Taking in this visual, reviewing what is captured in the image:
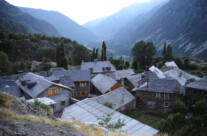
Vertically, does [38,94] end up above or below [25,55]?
below

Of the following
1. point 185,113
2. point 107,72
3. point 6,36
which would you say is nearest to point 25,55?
point 6,36

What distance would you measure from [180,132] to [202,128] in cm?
363

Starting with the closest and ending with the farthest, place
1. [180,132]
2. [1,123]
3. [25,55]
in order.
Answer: [1,123] < [180,132] < [25,55]

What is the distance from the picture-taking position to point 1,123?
7.49 metres

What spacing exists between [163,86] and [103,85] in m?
14.7

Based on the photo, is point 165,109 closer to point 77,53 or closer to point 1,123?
point 1,123

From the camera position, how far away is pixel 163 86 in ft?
110

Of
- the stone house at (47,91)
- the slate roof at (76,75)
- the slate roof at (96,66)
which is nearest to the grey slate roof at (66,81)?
the slate roof at (76,75)

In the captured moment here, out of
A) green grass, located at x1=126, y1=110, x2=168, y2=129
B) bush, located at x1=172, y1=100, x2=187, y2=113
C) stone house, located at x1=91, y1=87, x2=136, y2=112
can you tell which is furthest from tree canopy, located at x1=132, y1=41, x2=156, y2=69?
bush, located at x1=172, y1=100, x2=187, y2=113

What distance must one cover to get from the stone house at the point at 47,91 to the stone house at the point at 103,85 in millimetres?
10215

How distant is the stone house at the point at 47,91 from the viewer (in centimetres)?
2788

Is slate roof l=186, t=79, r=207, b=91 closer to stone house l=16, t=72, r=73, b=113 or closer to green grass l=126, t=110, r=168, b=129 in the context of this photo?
green grass l=126, t=110, r=168, b=129

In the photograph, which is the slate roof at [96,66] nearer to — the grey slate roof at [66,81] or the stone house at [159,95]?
the grey slate roof at [66,81]

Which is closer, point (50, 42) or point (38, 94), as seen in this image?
point (38, 94)
